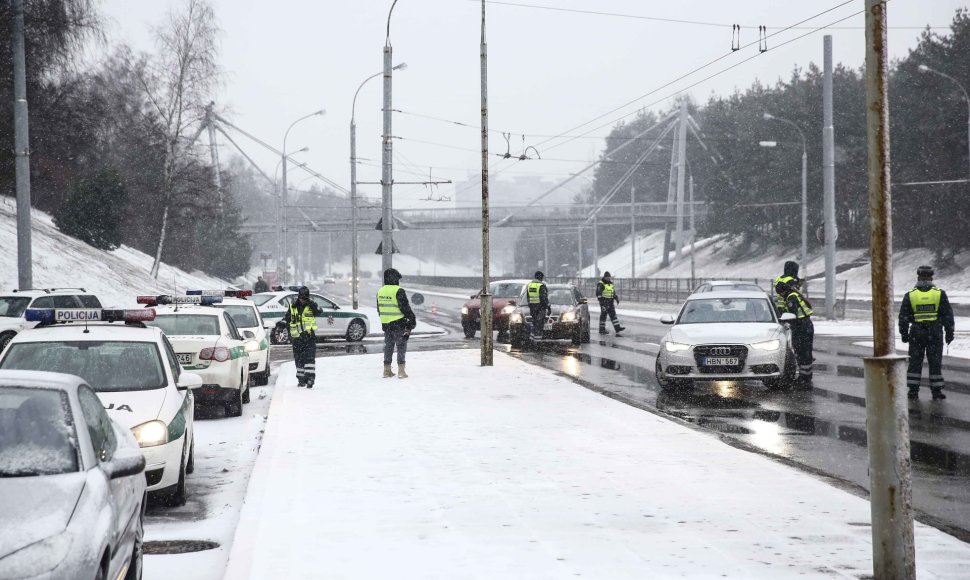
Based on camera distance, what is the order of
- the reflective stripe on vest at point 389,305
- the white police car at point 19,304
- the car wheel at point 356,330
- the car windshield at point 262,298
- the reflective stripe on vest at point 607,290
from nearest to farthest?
the reflective stripe on vest at point 389,305 → the white police car at point 19,304 → the reflective stripe on vest at point 607,290 → the car wheel at point 356,330 → the car windshield at point 262,298

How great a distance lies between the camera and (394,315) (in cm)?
1792

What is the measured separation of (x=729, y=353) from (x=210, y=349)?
7.06 metres

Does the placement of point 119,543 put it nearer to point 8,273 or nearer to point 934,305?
point 934,305

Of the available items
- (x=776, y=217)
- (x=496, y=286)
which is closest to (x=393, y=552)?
(x=496, y=286)

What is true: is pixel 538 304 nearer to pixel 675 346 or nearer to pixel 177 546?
pixel 675 346

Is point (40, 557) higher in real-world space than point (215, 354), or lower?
lower

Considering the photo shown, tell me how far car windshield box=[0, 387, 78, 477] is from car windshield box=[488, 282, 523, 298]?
26.7 m

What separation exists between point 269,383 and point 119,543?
48.6ft

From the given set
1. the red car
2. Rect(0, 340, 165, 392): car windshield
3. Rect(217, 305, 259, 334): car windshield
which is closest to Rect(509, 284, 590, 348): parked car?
the red car

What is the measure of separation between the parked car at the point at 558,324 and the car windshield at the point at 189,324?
44.7 feet

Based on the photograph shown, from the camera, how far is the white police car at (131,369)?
8.70 meters

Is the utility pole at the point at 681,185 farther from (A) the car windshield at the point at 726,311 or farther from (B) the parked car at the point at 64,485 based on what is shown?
(B) the parked car at the point at 64,485

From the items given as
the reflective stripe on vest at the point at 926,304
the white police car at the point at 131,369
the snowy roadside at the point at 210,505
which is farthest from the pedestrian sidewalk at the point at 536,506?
the reflective stripe on vest at the point at 926,304

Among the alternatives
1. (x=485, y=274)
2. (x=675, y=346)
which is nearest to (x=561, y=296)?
(x=485, y=274)
